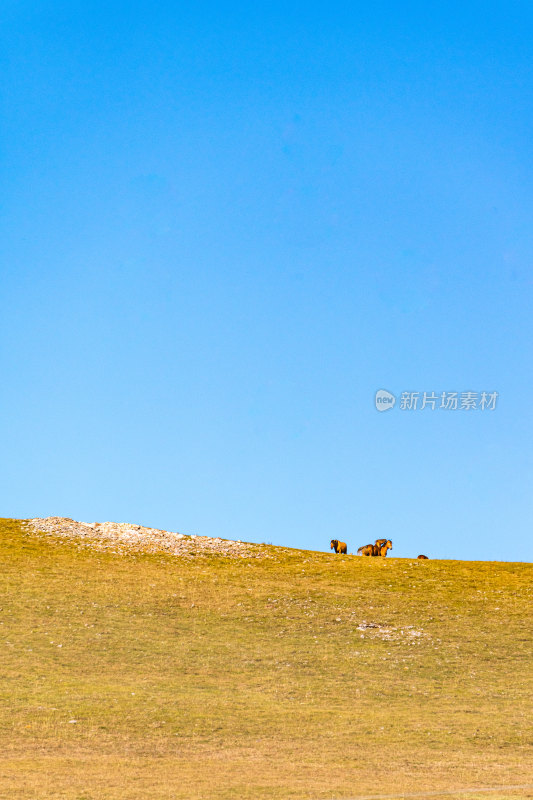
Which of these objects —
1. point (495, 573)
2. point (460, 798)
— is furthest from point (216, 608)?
point (460, 798)

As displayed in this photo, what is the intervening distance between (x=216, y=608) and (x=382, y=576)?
29.2 feet

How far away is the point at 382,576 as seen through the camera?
111 ft

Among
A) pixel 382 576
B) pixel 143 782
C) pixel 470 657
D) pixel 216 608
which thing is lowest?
pixel 143 782

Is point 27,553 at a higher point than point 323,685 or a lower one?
higher

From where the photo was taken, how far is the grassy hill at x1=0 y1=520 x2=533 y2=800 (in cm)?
1332

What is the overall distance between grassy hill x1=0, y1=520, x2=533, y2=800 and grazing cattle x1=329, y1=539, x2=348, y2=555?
561 centimetres

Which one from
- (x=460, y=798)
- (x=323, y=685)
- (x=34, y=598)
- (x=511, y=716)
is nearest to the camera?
(x=460, y=798)

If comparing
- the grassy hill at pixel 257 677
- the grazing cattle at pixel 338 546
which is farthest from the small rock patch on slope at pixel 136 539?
the grazing cattle at pixel 338 546

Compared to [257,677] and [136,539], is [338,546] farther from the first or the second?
[257,677]

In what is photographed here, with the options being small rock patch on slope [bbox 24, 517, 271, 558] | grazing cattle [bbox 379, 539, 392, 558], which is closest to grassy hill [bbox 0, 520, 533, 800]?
small rock patch on slope [bbox 24, 517, 271, 558]

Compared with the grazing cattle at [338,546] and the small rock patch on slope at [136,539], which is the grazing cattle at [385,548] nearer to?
the grazing cattle at [338,546]

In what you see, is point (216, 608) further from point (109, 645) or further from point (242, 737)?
point (242, 737)

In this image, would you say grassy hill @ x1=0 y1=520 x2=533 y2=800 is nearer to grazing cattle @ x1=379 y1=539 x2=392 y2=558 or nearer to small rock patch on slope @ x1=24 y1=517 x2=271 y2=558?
small rock patch on slope @ x1=24 y1=517 x2=271 y2=558

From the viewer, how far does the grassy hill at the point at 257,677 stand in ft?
43.7
